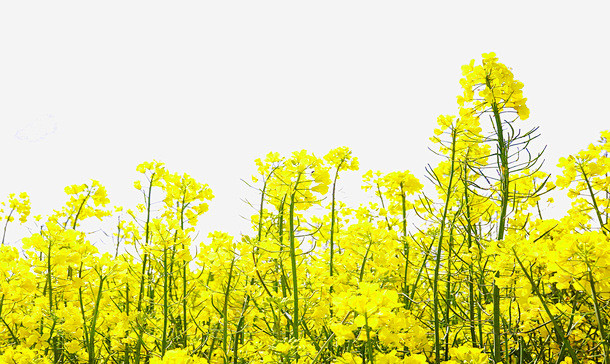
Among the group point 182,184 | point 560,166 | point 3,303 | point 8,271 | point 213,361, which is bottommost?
point 213,361

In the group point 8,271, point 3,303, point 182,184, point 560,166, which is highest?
point 560,166

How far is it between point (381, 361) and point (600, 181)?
3.25 meters

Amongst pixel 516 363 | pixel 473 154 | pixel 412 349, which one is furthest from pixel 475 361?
pixel 473 154

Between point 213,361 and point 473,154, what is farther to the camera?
point 473,154

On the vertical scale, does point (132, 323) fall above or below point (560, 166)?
below

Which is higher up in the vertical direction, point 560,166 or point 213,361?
point 560,166

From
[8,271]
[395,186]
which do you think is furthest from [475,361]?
[8,271]

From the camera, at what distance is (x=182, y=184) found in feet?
11.5

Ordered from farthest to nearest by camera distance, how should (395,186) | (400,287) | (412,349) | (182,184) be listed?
(395,186) → (182,184) → (400,287) → (412,349)

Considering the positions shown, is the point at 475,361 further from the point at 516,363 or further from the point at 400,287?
the point at 400,287

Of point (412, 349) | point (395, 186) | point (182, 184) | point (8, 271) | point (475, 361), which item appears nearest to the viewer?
point (475, 361)

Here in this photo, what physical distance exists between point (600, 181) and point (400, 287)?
2.11 m

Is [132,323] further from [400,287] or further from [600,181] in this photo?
[600,181]

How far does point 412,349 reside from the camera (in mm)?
2172
